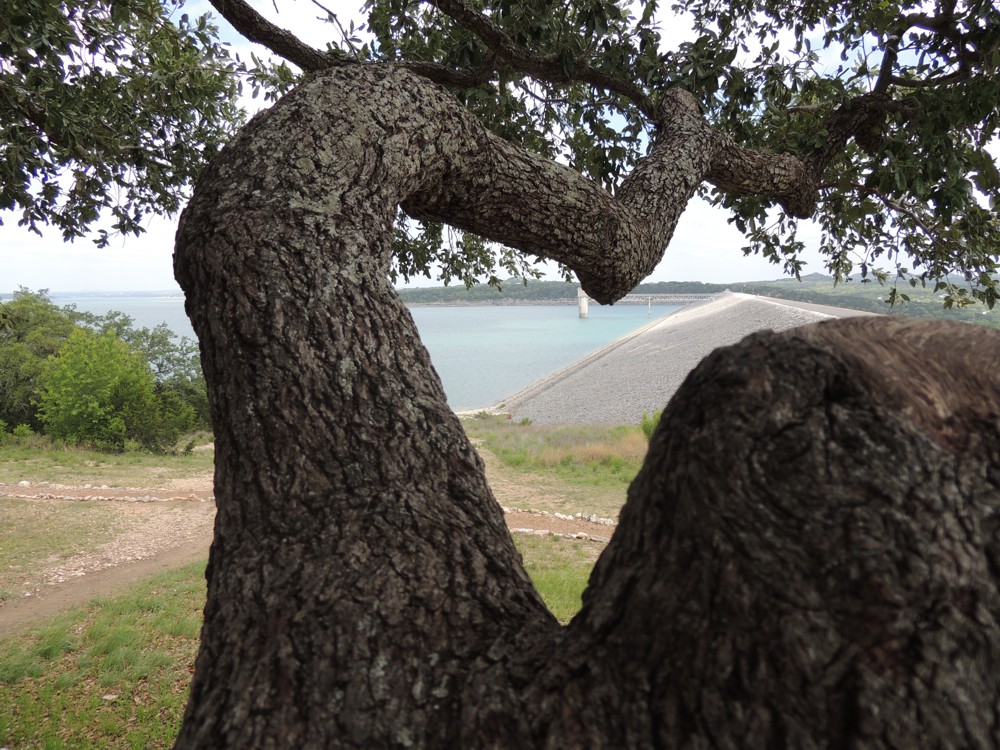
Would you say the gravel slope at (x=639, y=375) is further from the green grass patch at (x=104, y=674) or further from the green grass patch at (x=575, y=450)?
the green grass patch at (x=104, y=674)

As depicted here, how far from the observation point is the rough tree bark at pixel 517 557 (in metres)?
0.85

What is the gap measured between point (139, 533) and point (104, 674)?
450cm

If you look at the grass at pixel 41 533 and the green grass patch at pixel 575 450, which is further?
the green grass patch at pixel 575 450

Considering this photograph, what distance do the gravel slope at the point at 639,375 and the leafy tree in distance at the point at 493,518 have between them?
2059cm

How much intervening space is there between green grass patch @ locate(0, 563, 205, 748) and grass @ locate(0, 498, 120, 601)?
1.51 meters

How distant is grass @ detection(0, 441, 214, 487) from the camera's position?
12094mm

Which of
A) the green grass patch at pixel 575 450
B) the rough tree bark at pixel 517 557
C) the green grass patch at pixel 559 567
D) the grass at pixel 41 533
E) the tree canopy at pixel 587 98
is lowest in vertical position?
the green grass patch at pixel 575 450

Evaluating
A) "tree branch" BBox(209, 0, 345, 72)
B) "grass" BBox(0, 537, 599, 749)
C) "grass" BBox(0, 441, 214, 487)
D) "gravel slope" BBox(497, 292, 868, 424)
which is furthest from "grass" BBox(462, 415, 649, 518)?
"tree branch" BBox(209, 0, 345, 72)

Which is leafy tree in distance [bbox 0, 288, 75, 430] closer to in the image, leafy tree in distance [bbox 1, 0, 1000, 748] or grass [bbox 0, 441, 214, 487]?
grass [bbox 0, 441, 214, 487]

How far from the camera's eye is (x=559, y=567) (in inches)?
309

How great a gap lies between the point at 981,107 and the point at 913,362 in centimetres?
297

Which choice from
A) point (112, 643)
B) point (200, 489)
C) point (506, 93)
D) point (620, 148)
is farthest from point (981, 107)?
point (200, 489)

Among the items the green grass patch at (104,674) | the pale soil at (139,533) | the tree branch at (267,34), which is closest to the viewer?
the tree branch at (267,34)

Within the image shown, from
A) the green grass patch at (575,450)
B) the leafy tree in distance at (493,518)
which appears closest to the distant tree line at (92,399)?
the green grass patch at (575,450)
